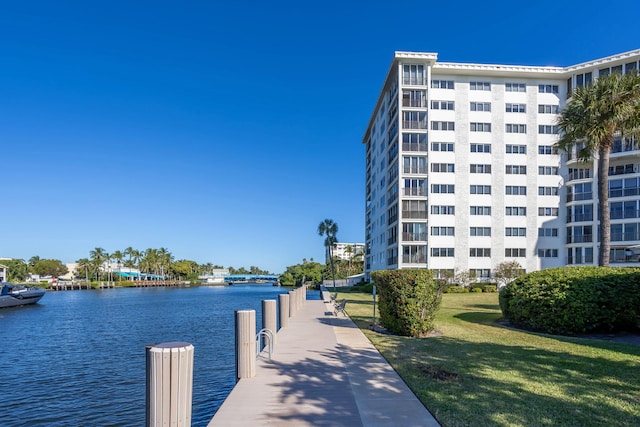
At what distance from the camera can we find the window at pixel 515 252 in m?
46.9

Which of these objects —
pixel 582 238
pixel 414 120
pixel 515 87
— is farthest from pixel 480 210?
pixel 515 87

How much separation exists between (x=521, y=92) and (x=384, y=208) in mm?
21140

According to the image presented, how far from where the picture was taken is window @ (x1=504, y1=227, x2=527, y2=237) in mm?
47250

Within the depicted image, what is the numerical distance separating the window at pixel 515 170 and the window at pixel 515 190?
1501 mm

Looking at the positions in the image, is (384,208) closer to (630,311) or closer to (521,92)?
(521,92)

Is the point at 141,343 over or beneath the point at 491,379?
beneath

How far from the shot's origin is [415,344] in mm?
11820

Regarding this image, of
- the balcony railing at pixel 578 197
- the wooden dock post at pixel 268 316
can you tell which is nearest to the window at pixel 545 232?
the balcony railing at pixel 578 197

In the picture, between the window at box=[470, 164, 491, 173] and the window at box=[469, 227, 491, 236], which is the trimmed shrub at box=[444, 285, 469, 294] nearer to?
the window at box=[469, 227, 491, 236]

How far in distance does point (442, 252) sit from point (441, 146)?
12.1 m

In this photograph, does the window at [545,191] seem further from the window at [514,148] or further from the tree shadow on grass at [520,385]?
the tree shadow on grass at [520,385]

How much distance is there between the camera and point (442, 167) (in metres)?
47.5

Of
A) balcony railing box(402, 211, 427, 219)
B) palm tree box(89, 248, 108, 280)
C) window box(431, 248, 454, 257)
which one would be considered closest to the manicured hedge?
balcony railing box(402, 211, 427, 219)

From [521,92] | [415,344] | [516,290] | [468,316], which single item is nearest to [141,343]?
[415,344]
